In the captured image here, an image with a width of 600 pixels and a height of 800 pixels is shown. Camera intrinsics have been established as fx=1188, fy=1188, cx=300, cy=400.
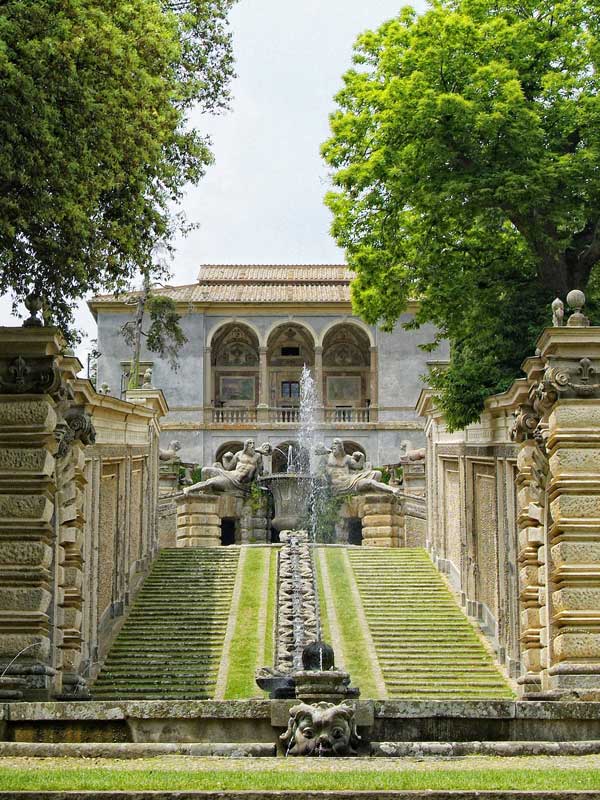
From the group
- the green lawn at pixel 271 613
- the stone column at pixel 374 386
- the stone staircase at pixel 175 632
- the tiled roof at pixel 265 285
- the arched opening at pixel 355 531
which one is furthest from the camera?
the tiled roof at pixel 265 285

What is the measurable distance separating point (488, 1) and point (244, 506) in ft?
51.6

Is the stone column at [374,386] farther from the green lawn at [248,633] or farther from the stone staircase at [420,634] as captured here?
the green lawn at [248,633]

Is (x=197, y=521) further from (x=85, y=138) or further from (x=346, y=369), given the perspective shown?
(x=346, y=369)

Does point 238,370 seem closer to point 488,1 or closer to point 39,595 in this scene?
point 488,1

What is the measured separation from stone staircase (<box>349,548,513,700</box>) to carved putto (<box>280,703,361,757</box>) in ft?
27.9

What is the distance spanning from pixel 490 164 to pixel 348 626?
8.42 m

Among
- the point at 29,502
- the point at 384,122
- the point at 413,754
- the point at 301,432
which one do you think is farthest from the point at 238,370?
the point at 413,754

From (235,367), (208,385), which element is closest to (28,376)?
(208,385)

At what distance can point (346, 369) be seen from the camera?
57.3 meters

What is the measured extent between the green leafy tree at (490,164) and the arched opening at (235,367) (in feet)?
114

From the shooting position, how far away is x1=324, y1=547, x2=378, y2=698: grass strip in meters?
18.4

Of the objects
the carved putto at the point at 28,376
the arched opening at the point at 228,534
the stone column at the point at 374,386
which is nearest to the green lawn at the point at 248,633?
the carved putto at the point at 28,376

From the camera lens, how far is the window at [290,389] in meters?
56.9

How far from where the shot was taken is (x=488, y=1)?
67.4ft
